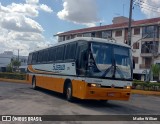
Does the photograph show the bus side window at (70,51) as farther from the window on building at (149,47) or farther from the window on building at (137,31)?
the window on building at (137,31)

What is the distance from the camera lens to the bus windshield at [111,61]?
1526 cm

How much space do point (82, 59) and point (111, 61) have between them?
1.37m

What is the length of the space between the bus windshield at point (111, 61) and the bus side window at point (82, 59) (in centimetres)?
36

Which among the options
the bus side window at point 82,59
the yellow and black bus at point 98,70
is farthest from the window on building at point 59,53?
the bus side window at point 82,59

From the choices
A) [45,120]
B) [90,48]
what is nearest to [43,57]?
[90,48]

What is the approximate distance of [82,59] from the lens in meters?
15.6

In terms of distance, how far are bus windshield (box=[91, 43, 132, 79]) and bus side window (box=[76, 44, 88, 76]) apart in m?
0.36

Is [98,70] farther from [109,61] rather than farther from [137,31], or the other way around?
[137,31]

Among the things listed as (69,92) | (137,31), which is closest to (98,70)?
(69,92)

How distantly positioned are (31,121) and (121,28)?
59875mm

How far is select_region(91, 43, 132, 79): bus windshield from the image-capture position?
15.3 metres

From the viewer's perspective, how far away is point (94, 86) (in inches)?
595

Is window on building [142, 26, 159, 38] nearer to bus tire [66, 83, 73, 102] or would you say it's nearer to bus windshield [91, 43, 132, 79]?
bus tire [66, 83, 73, 102]

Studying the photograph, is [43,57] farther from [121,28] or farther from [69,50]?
[121,28]
